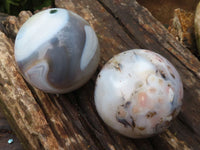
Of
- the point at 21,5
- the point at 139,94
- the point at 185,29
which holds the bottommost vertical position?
the point at 21,5

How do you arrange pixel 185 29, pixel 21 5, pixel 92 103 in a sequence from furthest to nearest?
pixel 21 5 < pixel 185 29 < pixel 92 103

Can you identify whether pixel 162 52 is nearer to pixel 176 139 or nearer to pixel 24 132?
pixel 176 139

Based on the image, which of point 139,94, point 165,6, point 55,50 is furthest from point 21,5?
point 139,94

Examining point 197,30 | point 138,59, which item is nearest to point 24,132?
point 138,59

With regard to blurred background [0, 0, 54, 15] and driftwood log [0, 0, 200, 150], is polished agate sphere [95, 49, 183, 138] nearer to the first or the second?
driftwood log [0, 0, 200, 150]

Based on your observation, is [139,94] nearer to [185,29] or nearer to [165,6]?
[185,29]

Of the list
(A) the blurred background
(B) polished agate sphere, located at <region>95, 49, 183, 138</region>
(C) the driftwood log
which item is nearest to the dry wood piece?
(C) the driftwood log

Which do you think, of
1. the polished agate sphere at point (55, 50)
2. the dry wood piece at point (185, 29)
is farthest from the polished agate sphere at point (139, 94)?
the dry wood piece at point (185, 29)
